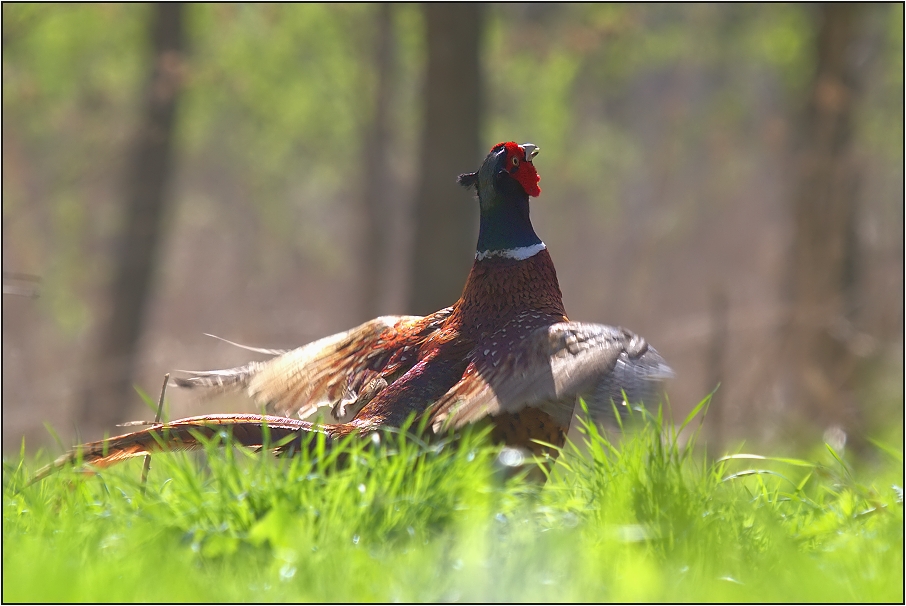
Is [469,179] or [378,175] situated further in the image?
[378,175]

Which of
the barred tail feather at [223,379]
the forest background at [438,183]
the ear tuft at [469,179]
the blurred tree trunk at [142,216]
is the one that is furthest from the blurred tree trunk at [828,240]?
the blurred tree trunk at [142,216]

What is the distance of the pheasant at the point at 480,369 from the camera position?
9.90 feet

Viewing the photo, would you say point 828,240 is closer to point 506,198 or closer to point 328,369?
point 506,198

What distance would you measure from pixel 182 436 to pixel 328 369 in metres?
1.00

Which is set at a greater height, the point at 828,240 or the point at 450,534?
the point at 828,240

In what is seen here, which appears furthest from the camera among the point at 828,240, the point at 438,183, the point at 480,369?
the point at 828,240

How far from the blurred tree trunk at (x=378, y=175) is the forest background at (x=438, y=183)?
0.17 feet

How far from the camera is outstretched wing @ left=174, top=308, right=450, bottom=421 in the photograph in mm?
3707

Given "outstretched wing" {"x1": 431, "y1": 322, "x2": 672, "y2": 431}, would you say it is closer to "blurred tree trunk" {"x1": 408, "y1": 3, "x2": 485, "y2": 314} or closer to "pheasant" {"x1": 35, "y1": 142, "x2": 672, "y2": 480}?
"pheasant" {"x1": 35, "y1": 142, "x2": 672, "y2": 480}

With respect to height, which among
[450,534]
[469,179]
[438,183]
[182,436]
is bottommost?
[450,534]

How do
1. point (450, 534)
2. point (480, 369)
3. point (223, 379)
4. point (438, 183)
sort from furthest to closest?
point (438, 183) → point (223, 379) → point (480, 369) → point (450, 534)

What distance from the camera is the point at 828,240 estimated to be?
28.0 feet

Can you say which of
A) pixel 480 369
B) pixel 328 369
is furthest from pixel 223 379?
pixel 480 369

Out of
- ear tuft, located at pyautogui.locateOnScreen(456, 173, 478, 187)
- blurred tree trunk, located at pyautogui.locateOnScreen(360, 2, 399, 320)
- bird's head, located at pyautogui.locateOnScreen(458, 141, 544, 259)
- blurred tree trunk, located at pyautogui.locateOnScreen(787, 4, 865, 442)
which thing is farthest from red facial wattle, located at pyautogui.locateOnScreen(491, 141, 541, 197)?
blurred tree trunk, located at pyautogui.locateOnScreen(360, 2, 399, 320)
